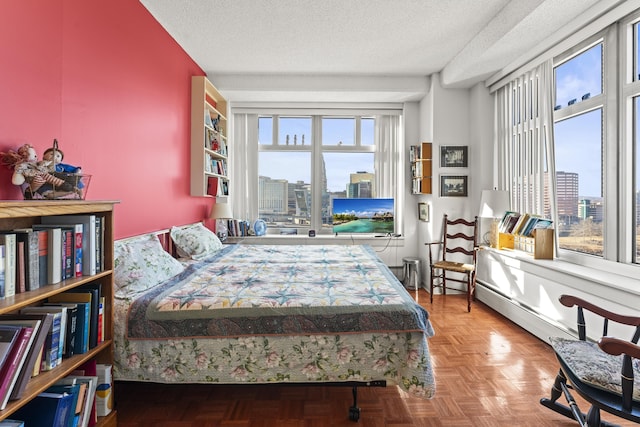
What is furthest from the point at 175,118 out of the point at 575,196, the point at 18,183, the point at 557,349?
the point at 575,196

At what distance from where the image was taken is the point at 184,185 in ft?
12.5

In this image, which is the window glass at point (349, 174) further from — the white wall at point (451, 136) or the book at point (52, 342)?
the book at point (52, 342)

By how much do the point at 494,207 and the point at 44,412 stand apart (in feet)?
13.8

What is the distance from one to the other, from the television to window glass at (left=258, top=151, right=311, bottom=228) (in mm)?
632

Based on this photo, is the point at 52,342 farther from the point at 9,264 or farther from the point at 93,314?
the point at 9,264

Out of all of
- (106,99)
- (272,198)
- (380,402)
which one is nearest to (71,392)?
(380,402)

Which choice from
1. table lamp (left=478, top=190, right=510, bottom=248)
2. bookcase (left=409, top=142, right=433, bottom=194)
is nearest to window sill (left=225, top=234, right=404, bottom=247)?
bookcase (left=409, top=142, right=433, bottom=194)

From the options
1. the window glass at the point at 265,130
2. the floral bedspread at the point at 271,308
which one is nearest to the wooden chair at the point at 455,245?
the floral bedspread at the point at 271,308

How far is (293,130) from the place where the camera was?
547cm

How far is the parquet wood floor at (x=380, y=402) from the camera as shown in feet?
6.41

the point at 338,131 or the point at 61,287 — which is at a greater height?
the point at 338,131

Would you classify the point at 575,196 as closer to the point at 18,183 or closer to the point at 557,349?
the point at 557,349

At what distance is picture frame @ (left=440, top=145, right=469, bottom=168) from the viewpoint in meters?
4.61

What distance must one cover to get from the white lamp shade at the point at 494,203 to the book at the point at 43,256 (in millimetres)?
4081
